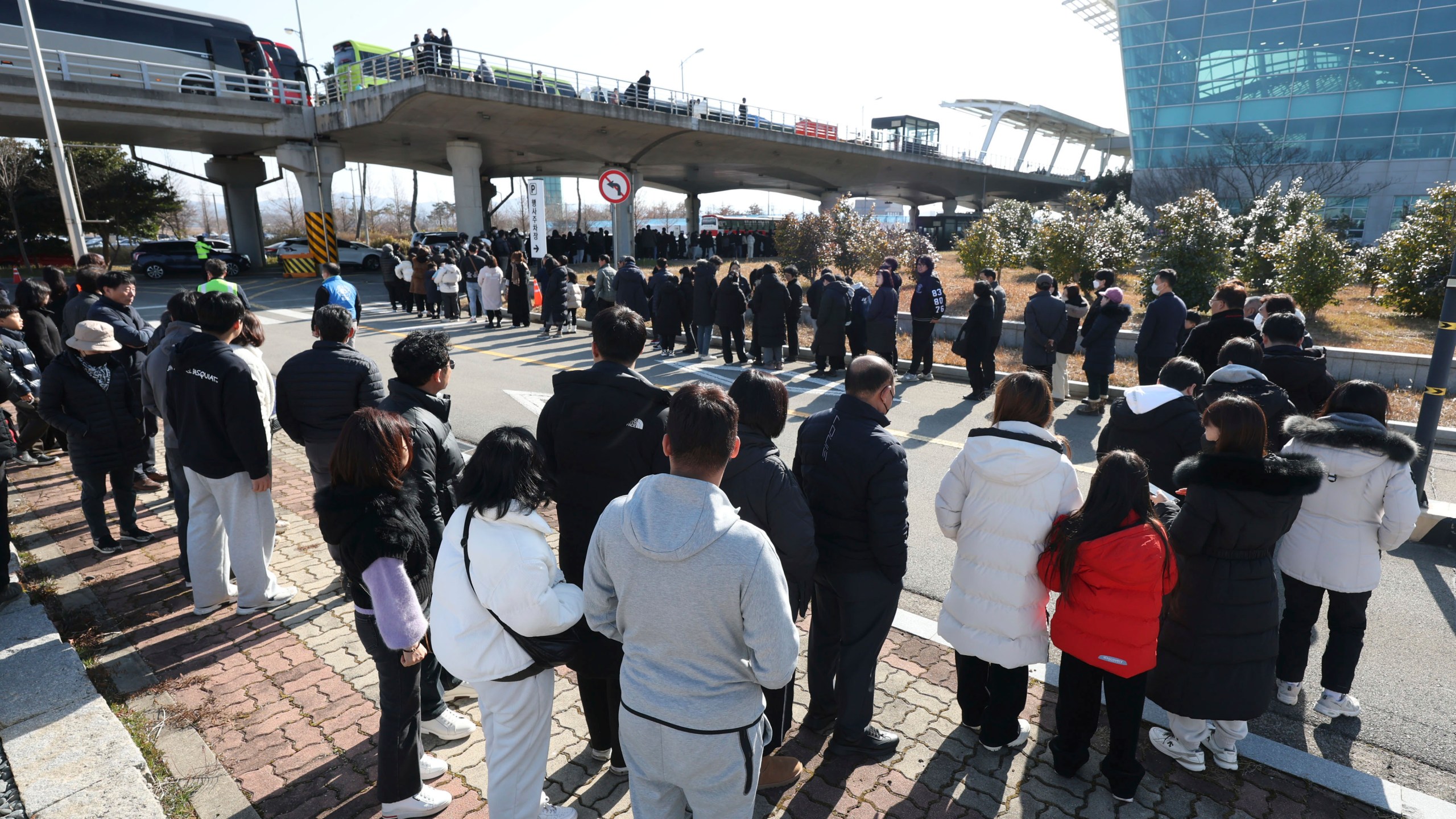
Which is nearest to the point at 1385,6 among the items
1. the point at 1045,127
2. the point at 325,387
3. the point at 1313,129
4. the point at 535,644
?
the point at 1313,129

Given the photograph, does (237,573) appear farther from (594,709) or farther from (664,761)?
(664,761)

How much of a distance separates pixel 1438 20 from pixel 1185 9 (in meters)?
10.4

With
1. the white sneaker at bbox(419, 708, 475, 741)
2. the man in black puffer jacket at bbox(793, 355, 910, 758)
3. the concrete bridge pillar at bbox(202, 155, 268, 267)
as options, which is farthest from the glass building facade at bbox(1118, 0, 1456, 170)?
the white sneaker at bbox(419, 708, 475, 741)

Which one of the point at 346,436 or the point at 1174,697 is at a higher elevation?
the point at 346,436

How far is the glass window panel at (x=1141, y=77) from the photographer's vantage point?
40.6 metres

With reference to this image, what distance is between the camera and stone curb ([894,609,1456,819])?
303cm

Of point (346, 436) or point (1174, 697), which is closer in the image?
point (346, 436)

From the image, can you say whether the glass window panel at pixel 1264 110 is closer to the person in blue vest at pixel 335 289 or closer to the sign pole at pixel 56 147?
the person in blue vest at pixel 335 289

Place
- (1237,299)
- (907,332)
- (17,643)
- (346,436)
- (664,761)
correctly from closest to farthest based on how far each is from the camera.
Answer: (664,761) → (346,436) → (17,643) → (1237,299) → (907,332)

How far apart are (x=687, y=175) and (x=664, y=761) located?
47.8 m

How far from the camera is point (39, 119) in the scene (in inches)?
929

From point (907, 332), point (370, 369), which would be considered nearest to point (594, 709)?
point (370, 369)

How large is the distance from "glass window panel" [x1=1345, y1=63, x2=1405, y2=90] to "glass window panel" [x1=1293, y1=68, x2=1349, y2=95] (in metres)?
0.34

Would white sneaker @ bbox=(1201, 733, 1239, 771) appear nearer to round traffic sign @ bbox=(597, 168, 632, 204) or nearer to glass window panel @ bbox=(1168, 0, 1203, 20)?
round traffic sign @ bbox=(597, 168, 632, 204)
